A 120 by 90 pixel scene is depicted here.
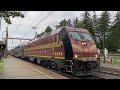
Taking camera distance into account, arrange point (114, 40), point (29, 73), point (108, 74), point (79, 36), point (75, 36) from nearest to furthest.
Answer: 1. point (75, 36)
2. point (79, 36)
3. point (29, 73)
4. point (108, 74)
5. point (114, 40)

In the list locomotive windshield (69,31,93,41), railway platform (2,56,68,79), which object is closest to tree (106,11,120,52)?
railway platform (2,56,68,79)

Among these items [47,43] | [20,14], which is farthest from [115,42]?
[20,14]

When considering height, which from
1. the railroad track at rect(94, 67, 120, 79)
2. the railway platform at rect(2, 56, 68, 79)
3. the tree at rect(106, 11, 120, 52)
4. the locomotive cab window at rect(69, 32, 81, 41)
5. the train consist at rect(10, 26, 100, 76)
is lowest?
the railroad track at rect(94, 67, 120, 79)

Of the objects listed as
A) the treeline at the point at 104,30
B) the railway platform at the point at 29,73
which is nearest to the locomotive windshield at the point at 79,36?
the railway platform at the point at 29,73

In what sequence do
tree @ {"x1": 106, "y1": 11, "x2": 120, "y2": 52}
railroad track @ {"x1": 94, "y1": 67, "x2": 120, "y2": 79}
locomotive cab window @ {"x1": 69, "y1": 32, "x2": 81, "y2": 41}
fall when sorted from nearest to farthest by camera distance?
1. locomotive cab window @ {"x1": 69, "y1": 32, "x2": 81, "y2": 41}
2. railroad track @ {"x1": 94, "y1": 67, "x2": 120, "y2": 79}
3. tree @ {"x1": 106, "y1": 11, "x2": 120, "y2": 52}

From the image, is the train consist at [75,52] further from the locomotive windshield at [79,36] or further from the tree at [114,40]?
the tree at [114,40]

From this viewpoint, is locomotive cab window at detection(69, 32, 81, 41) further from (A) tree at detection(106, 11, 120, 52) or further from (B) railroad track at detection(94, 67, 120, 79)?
(A) tree at detection(106, 11, 120, 52)

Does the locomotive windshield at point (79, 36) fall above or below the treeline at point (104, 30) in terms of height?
below

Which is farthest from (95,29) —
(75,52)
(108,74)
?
(75,52)

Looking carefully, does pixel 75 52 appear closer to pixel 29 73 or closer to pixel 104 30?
pixel 29 73

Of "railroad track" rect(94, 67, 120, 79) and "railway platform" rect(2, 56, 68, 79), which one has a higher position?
"railway platform" rect(2, 56, 68, 79)

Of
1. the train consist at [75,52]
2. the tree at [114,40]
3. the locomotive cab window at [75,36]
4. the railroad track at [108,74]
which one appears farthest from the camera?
the tree at [114,40]

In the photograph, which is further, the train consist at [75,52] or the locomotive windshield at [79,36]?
the locomotive windshield at [79,36]
